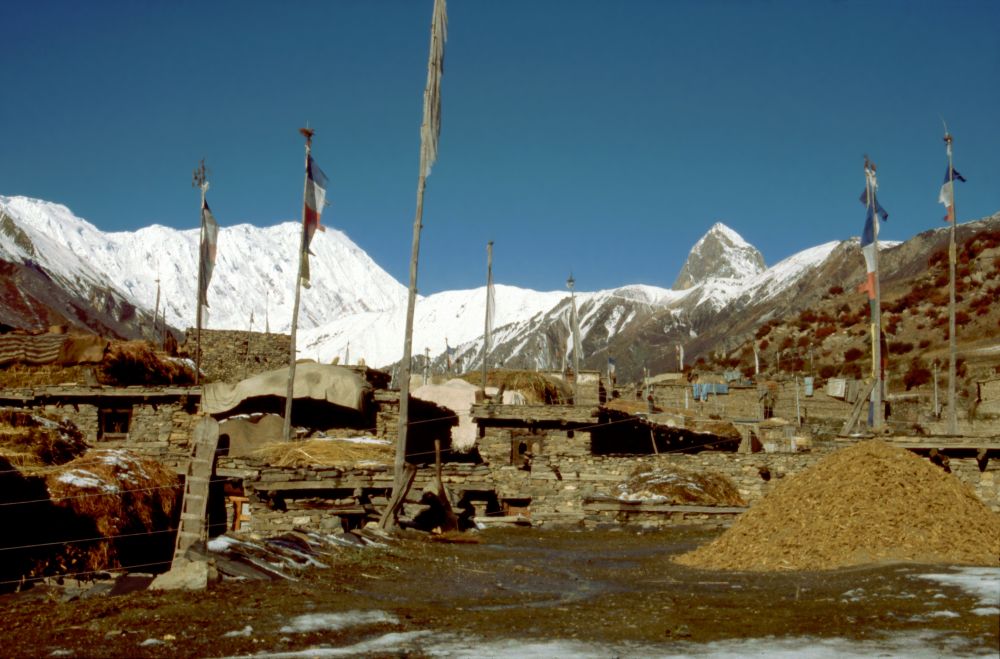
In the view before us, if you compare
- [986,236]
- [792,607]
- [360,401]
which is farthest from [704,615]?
[986,236]

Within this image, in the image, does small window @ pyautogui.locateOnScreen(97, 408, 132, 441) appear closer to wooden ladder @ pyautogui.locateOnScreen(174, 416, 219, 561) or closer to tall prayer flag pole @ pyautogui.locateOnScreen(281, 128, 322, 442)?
tall prayer flag pole @ pyautogui.locateOnScreen(281, 128, 322, 442)

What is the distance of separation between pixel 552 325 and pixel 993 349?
126107 millimetres

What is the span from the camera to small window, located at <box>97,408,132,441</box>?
26.3 m

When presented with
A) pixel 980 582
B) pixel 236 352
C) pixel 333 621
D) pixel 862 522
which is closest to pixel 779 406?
pixel 236 352

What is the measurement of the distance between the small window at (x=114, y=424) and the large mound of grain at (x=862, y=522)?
17823 mm

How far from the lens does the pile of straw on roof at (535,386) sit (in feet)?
121

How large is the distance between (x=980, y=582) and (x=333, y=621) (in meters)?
5.54

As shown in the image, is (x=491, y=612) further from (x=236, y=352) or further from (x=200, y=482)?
(x=236, y=352)

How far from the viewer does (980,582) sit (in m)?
8.77

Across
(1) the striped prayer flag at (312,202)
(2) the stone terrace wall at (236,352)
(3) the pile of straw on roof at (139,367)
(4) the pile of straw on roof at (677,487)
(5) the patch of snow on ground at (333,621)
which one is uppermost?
(1) the striped prayer flag at (312,202)

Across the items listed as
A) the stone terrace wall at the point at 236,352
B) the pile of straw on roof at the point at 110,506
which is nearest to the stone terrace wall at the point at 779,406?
the stone terrace wall at the point at 236,352

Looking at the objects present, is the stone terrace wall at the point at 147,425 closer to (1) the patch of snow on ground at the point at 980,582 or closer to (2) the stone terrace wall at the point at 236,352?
(2) the stone terrace wall at the point at 236,352

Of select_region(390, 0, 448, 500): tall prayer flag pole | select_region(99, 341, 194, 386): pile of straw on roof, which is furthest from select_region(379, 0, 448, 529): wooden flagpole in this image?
select_region(99, 341, 194, 386): pile of straw on roof

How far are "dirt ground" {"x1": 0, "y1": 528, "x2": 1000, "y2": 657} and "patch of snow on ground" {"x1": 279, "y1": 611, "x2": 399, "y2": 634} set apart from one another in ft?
→ 0.16
